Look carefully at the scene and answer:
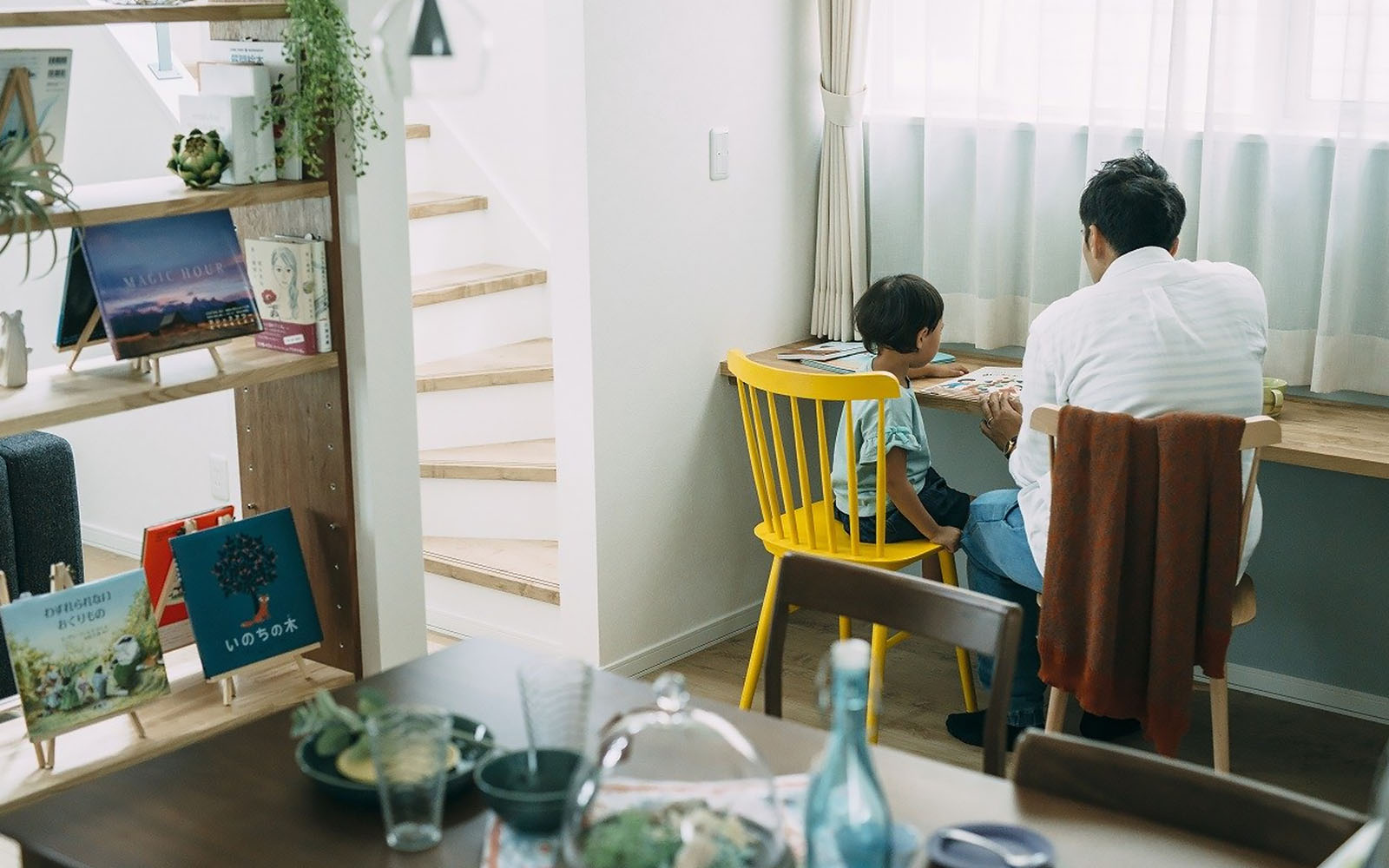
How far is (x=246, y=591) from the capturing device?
2639 millimetres

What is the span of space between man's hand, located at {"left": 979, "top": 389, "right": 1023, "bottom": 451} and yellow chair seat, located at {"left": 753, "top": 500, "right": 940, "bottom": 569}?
0.90 feet

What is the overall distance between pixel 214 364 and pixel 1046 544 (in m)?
1.54

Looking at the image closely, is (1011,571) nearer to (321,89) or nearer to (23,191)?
(321,89)

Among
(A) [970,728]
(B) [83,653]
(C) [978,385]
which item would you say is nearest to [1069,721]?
(A) [970,728]

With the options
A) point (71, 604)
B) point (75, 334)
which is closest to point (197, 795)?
point (71, 604)

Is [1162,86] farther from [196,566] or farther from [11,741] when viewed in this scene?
[11,741]

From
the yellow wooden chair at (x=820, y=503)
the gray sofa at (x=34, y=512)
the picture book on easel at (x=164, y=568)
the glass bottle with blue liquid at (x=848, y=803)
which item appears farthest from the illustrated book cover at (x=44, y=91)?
the glass bottle with blue liquid at (x=848, y=803)

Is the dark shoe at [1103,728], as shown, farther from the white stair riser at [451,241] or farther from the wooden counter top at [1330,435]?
the white stair riser at [451,241]

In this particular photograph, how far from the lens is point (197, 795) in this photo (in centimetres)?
163

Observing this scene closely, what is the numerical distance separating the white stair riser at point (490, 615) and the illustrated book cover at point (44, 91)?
184cm

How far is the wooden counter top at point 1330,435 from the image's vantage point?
2898 millimetres

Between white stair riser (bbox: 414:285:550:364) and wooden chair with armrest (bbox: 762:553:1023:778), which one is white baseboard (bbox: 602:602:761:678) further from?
wooden chair with armrest (bbox: 762:553:1023:778)

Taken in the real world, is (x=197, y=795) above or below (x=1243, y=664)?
above

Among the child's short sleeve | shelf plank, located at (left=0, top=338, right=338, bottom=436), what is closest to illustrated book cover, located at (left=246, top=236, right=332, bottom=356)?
shelf plank, located at (left=0, top=338, right=338, bottom=436)
